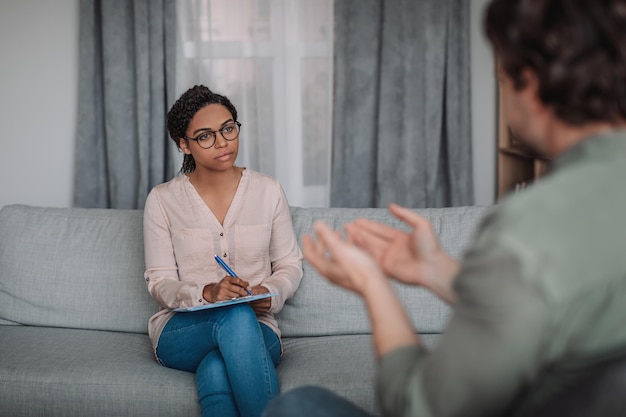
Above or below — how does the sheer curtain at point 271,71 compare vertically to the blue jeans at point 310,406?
above

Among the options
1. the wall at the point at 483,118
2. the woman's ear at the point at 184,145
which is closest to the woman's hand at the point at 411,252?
the woman's ear at the point at 184,145

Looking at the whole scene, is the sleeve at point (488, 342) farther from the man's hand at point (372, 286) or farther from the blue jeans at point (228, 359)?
the blue jeans at point (228, 359)

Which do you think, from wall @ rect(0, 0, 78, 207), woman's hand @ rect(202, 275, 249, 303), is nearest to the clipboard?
woman's hand @ rect(202, 275, 249, 303)

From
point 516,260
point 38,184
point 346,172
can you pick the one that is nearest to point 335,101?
point 346,172

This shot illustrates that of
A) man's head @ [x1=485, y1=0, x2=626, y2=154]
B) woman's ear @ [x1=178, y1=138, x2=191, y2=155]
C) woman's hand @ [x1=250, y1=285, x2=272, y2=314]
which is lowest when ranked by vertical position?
woman's hand @ [x1=250, y1=285, x2=272, y2=314]

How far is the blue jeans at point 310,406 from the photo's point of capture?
987 mm

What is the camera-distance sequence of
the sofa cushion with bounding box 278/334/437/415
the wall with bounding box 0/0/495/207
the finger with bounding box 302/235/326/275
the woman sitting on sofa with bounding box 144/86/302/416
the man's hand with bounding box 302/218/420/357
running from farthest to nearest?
the wall with bounding box 0/0/495/207 → the woman sitting on sofa with bounding box 144/86/302/416 → the sofa cushion with bounding box 278/334/437/415 → the finger with bounding box 302/235/326/275 → the man's hand with bounding box 302/218/420/357

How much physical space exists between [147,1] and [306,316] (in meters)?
2.00

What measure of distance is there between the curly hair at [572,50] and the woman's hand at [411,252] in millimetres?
341

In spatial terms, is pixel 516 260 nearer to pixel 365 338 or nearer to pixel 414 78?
pixel 365 338

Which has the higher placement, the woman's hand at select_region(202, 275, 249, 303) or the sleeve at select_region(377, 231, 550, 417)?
the sleeve at select_region(377, 231, 550, 417)

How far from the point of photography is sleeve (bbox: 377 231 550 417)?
64cm

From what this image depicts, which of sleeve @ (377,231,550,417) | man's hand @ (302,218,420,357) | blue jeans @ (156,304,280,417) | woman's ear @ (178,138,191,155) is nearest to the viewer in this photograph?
sleeve @ (377,231,550,417)

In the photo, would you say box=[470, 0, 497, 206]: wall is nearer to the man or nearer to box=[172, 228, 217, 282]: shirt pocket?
box=[172, 228, 217, 282]: shirt pocket
